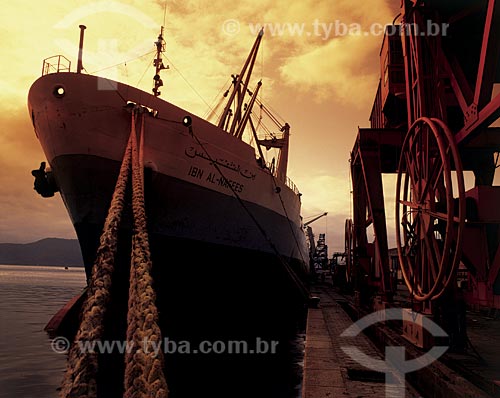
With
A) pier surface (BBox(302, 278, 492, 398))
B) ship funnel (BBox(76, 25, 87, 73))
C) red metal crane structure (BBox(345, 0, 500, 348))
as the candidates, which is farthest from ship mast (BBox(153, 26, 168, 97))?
pier surface (BBox(302, 278, 492, 398))

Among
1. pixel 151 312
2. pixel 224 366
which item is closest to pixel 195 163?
pixel 224 366

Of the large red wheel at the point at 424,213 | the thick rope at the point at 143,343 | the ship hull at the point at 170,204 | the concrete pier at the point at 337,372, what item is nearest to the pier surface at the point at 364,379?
the concrete pier at the point at 337,372

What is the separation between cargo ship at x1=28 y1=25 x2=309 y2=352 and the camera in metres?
12.3

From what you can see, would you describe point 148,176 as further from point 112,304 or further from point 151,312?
point 151,312

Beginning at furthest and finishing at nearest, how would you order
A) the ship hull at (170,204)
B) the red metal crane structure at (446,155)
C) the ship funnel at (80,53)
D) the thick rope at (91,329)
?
the ship funnel at (80,53) → the ship hull at (170,204) → the red metal crane structure at (446,155) → the thick rope at (91,329)

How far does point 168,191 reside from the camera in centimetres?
1293

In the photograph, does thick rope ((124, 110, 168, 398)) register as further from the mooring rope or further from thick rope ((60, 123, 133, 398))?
thick rope ((60, 123, 133, 398))

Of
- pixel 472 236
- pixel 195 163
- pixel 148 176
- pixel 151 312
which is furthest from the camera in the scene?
pixel 195 163

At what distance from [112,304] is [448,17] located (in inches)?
502

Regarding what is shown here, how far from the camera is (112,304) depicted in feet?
41.3

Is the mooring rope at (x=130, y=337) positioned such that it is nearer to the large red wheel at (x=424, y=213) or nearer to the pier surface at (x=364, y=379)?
the pier surface at (x=364, y=379)

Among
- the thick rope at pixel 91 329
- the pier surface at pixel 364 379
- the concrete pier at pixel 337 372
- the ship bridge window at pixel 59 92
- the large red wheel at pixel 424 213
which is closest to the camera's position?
the thick rope at pixel 91 329

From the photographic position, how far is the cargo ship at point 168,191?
12266 mm

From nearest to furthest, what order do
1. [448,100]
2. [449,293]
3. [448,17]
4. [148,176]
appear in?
[449,293], [448,17], [448,100], [148,176]
